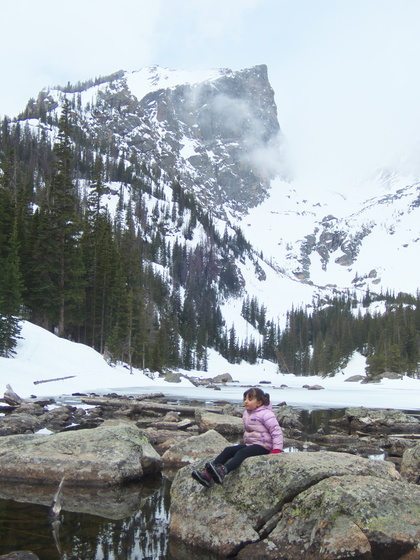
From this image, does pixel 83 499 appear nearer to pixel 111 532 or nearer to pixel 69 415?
pixel 111 532

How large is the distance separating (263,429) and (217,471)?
1.14 meters

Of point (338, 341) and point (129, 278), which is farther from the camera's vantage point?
point (338, 341)

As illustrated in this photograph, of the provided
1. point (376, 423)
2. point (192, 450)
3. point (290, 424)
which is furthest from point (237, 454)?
point (376, 423)

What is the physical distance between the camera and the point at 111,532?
7.07 meters

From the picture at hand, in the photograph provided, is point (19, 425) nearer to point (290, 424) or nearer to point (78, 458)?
point (78, 458)

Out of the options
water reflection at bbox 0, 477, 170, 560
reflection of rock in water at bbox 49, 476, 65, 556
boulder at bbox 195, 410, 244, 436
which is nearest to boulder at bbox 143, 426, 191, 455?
boulder at bbox 195, 410, 244, 436

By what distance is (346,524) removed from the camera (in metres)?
5.81

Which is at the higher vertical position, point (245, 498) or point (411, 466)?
point (245, 498)

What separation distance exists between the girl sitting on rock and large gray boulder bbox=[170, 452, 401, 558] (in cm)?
17

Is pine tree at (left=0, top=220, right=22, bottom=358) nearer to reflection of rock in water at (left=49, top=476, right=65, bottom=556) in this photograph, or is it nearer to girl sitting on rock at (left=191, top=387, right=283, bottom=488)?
reflection of rock in water at (left=49, top=476, right=65, bottom=556)

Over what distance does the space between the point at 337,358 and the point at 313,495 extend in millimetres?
126224

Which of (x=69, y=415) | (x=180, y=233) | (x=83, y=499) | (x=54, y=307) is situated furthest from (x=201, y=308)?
(x=83, y=499)

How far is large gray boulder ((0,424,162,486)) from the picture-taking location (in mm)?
9734

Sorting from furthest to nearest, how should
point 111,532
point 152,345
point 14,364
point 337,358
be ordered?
point 337,358 < point 152,345 < point 14,364 < point 111,532
